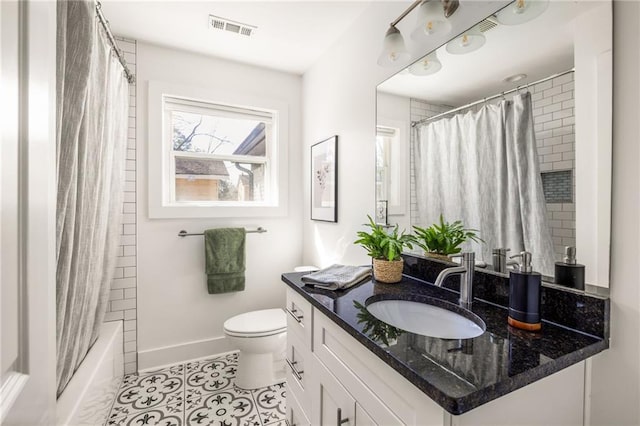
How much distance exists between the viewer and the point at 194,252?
2240mm

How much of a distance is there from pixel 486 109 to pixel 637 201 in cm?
56

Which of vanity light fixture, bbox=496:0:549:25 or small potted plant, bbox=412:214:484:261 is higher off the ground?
vanity light fixture, bbox=496:0:549:25

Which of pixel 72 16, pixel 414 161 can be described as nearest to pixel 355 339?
pixel 414 161

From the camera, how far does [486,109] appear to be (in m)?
1.11

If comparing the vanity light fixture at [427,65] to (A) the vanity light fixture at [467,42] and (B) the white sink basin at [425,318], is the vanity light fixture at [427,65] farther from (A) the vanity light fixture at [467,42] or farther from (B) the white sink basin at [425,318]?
(B) the white sink basin at [425,318]

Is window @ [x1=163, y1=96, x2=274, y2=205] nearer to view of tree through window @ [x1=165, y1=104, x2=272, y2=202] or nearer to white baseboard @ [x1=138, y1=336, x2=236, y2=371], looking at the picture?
view of tree through window @ [x1=165, y1=104, x2=272, y2=202]

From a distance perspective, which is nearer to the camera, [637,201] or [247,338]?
[637,201]

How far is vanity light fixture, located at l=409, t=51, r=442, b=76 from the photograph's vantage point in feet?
4.27

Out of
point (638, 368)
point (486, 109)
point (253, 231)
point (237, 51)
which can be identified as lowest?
point (638, 368)

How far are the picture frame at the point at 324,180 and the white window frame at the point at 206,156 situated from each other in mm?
313

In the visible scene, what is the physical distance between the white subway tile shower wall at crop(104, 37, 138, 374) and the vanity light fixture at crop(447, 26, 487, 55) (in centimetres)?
207

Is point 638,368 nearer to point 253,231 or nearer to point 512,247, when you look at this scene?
point 512,247

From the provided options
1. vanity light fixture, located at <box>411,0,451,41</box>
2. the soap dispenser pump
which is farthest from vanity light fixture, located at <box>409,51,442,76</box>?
the soap dispenser pump

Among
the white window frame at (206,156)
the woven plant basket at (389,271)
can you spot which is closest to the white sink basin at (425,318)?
the woven plant basket at (389,271)
